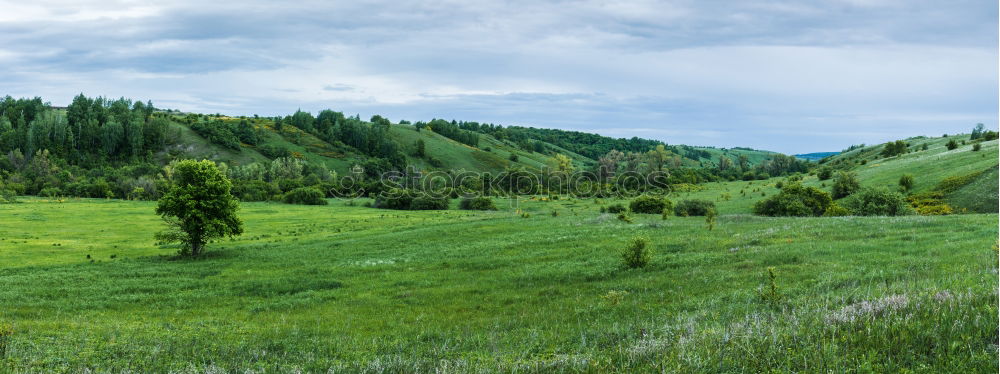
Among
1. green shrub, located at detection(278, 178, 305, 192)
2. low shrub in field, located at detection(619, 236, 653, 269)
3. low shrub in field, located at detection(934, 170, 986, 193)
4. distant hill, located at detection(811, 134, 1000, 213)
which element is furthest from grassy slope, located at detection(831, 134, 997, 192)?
green shrub, located at detection(278, 178, 305, 192)

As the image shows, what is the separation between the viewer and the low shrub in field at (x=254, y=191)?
12216cm

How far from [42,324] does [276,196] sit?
110 meters

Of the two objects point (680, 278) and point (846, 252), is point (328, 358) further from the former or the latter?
point (846, 252)

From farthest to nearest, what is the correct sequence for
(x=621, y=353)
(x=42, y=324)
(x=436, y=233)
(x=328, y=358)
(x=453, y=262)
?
(x=436, y=233) < (x=453, y=262) < (x=42, y=324) < (x=328, y=358) < (x=621, y=353)

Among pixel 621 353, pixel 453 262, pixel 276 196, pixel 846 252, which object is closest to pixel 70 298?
pixel 453 262

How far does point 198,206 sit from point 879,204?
198ft

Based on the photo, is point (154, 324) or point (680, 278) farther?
point (680, 278)

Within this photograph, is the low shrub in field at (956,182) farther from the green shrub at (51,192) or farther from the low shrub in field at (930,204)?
the green shrub at (51,192)

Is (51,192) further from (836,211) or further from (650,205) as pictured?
(836,211)

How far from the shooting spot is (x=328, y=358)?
10.9 m

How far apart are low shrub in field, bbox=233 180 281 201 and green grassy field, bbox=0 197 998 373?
260ft

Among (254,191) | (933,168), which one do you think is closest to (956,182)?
(933,168)

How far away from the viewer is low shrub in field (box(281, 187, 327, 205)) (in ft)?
364

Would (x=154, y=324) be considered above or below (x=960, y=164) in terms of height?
below
